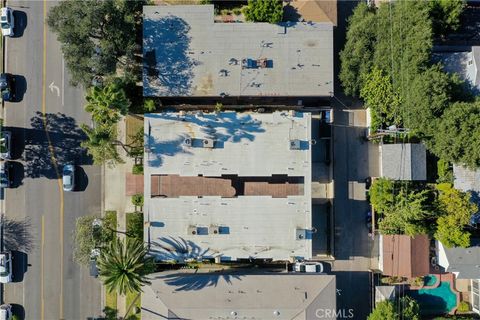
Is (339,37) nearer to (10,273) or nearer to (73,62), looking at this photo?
(73,62)

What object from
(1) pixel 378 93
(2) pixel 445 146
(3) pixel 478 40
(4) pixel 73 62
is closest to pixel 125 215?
(4) pixel 73 62

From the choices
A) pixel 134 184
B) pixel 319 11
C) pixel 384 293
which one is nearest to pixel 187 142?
pixel 134 184

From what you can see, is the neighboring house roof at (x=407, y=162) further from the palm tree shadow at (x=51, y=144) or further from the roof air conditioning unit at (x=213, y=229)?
the palm tree shadow at (x=51, y=144)

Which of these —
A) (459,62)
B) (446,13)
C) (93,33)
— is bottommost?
(459,62)

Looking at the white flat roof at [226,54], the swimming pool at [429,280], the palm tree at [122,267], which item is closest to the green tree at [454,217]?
the swimming pool at [429,280]

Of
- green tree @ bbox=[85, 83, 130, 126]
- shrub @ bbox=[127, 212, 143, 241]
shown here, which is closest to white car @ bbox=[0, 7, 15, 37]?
green tree @ bbox=[85, 83, 130, 126]

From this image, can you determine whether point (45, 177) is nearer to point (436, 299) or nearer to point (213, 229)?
point (213, 229)
